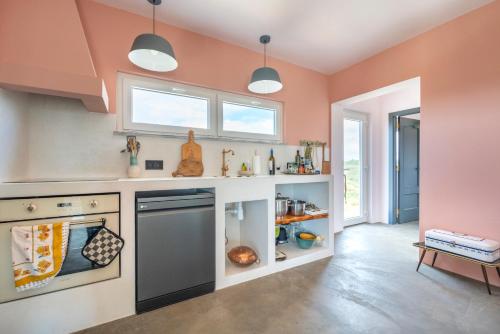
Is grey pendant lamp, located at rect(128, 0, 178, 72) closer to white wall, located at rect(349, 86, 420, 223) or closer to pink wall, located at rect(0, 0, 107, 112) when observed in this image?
pink wall, located at rect(0, 0, 107, 112)

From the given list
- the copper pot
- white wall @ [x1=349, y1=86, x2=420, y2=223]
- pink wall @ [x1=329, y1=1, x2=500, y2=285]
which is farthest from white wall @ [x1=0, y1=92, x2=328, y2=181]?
white wall @ [x1=349, y1=86, x2=420, y2=223]

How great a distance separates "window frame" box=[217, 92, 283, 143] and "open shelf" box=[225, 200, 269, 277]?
0.82 meters

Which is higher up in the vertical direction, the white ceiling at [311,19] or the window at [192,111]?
the white ceiling at [311,19]

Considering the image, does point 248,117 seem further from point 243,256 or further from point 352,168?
point 352,168

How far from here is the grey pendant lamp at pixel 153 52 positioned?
5.68 ft

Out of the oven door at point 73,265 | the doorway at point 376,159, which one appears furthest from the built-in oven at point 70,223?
the doorway at point 376,159

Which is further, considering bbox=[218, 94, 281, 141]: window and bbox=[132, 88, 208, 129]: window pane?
bbox=[218, 94, 281, 141]: window

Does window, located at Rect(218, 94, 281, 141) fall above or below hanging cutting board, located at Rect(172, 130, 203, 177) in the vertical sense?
above

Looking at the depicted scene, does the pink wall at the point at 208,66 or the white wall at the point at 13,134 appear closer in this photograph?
the white wall at the point at 13,134

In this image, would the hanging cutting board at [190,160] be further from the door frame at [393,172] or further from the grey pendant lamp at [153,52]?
the door frame at [393,172]

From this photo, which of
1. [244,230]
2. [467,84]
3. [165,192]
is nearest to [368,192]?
[467,84]

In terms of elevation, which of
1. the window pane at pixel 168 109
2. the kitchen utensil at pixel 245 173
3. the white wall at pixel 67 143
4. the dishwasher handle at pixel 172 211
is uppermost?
the window pane at pixel 168 109

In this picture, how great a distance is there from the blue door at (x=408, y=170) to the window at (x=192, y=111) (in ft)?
8.80

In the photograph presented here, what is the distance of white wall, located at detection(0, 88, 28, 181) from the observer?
145 centimetres
